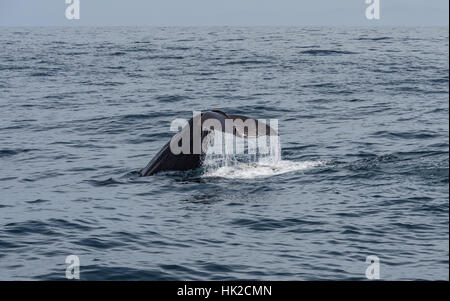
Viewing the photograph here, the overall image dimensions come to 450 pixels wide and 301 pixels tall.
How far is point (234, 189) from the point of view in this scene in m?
15.0

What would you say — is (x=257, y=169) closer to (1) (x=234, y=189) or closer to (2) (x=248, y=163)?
(2) (x=248, y=163)

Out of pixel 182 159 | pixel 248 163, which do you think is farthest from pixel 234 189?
pixel 248 163

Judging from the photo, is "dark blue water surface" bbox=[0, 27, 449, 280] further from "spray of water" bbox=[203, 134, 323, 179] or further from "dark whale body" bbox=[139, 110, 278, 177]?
"dark whale body" bbox=[139, 110, 278, 177]

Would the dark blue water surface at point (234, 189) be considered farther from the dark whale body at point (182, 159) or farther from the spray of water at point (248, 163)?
the dark whale body at point (182, 159)

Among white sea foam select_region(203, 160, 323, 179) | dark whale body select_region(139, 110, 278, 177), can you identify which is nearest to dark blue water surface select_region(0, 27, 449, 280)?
white sea foam select_region(203, 160, 323, 179)

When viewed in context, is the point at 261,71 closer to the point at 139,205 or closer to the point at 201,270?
the point at 139,205

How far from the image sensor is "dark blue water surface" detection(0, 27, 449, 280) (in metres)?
10.9

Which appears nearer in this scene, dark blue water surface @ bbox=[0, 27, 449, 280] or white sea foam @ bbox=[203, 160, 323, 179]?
dark blue water surface @ bbox=[0, 27, 449, 280]

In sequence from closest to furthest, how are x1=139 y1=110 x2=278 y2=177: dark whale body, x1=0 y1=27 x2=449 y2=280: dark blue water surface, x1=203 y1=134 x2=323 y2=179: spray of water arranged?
x1=0 y1=27 x2=449 y2=280: dark blue water surface < x1=139 y1=110 x2=278 y2=177: dark whale body < x1=203 y1=134 x2=323 y2=179: spray of water

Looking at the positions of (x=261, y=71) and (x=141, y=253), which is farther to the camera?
(x=261, y=71)

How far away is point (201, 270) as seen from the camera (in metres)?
10.5

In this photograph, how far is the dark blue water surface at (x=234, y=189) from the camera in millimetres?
10922
